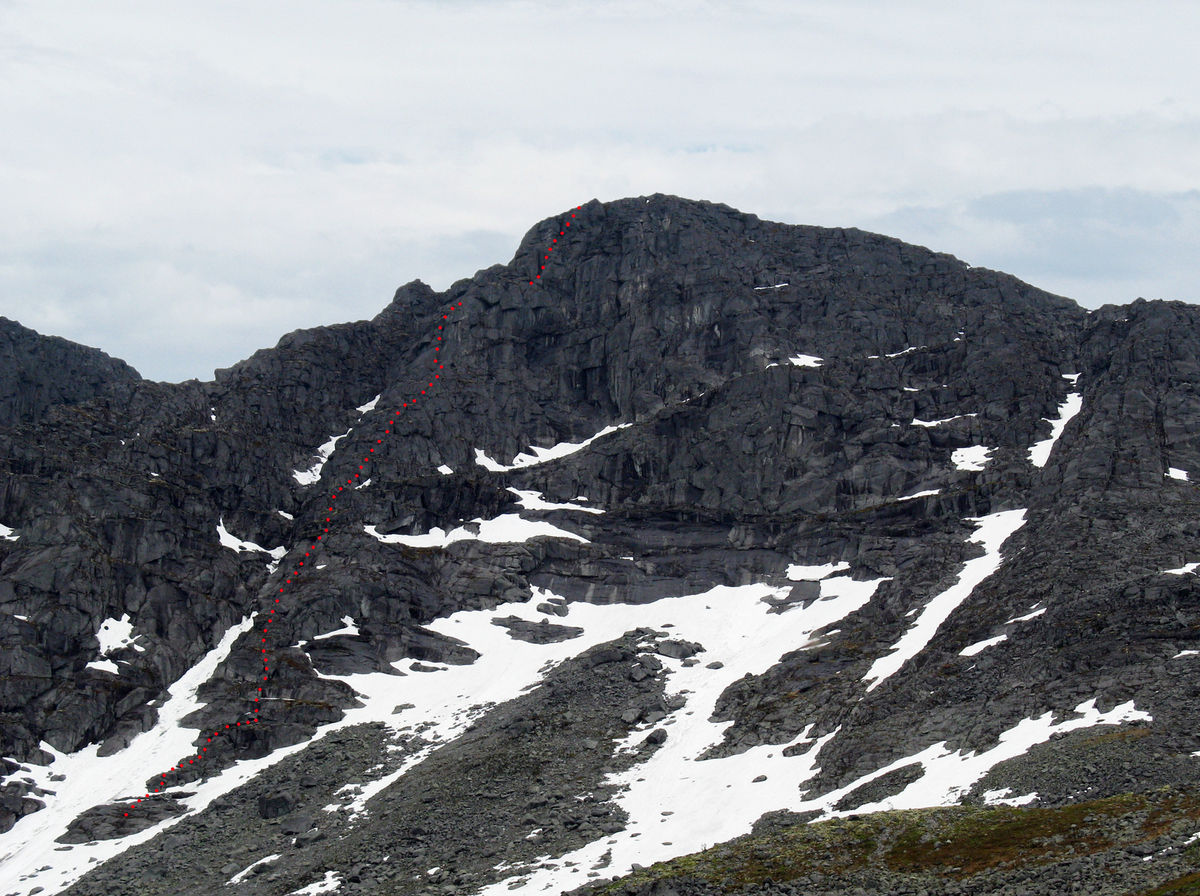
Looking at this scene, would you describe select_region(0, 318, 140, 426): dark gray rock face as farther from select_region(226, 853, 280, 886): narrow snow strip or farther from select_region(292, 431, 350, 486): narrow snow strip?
select_region(226, 853, 280, 886): narrow snow strip

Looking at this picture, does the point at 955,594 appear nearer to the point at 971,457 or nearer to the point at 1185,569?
the point at 1185,569

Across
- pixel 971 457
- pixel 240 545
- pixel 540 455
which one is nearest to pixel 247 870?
pixel 240 545

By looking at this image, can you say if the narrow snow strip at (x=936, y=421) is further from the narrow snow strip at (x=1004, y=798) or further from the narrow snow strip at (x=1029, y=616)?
the narrow snow strip at (x=1004, y=798)

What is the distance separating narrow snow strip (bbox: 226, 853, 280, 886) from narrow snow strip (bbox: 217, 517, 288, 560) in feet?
199

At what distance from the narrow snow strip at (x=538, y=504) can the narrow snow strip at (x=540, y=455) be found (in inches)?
328

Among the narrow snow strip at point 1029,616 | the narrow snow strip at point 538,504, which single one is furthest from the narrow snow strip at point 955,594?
the narrow snow strip at point 538,504

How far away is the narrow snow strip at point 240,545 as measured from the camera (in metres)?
140

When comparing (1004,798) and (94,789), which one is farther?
(94,789)

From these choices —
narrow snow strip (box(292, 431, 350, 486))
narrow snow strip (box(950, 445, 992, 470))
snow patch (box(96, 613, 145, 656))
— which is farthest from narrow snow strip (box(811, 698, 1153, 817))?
narrow snow strip (box(292, 431, 350, 486))

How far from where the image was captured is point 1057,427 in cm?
14338

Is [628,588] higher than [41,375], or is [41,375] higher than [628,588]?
[41,375]

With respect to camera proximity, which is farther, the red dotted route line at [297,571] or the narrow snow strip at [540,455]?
the narrow snow strip at [540,455]

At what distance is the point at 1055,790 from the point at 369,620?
7657 centimetres

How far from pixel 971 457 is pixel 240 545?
8692 centimetres
